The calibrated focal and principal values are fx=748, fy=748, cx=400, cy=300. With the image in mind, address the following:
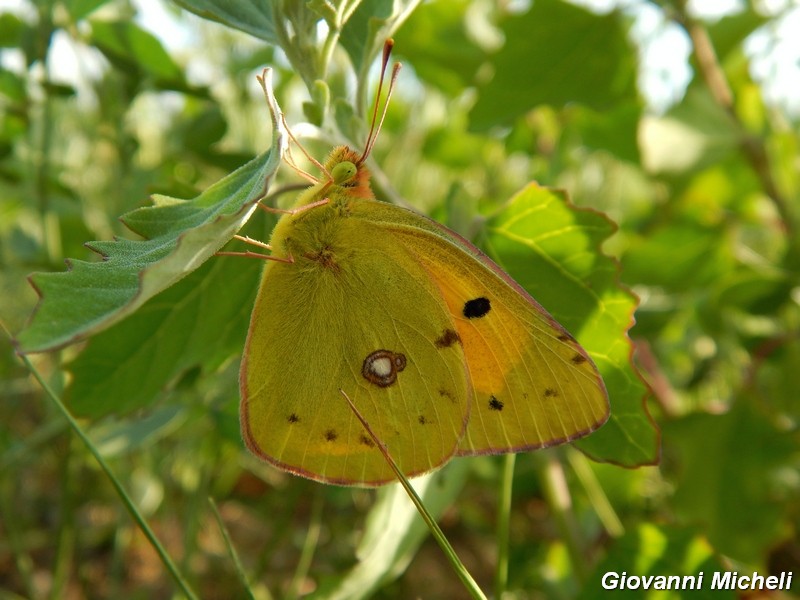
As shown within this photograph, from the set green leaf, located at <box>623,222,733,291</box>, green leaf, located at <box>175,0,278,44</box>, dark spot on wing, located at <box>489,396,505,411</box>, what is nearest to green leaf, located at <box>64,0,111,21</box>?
green leaf, located at <box>175,0,278,44</box>

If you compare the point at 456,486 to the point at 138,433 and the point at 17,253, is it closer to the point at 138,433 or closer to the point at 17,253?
the point at 138,433

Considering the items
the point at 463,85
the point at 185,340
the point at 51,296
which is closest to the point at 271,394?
the point at 185,340

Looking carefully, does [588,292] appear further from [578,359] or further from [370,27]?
[370,27]

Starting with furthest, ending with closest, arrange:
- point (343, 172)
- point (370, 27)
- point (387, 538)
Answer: point (387, 538) < point (343, 172) < point (370, 27)

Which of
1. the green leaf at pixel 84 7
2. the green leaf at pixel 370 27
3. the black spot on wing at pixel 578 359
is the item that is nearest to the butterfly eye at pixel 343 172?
the green leaf at pixel 370 27

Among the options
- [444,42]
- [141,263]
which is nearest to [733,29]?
[444,42]
